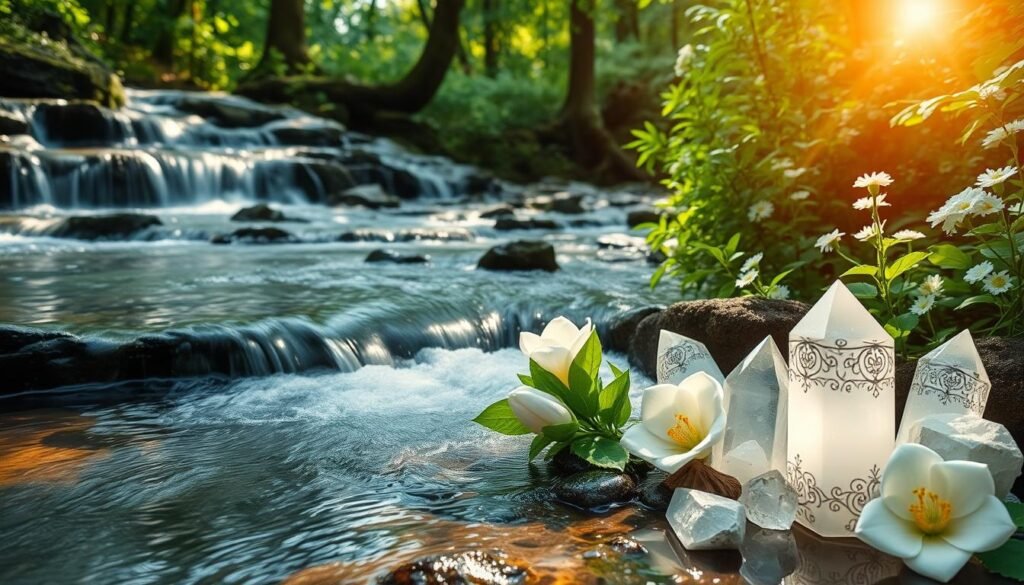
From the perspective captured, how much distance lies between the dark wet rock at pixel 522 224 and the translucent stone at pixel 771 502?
10.4 m

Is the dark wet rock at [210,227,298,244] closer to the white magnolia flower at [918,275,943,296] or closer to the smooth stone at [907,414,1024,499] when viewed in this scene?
the white magnolia flower at [918,275,943,296]

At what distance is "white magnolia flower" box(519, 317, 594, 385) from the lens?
2.42m

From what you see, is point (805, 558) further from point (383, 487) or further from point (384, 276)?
point (384, 276)

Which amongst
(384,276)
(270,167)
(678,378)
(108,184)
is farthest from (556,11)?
(678,378)

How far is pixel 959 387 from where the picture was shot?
197 centimetres

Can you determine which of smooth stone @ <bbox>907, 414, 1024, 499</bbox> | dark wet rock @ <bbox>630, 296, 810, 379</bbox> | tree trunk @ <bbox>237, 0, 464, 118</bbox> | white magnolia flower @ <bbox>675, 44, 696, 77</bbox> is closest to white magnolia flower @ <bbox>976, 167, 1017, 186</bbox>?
dark wet rock @ <bbox>630, 296, 810, 379</bbox>

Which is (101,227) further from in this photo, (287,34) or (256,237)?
(287,34)

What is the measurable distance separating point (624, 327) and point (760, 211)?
113 centimetres

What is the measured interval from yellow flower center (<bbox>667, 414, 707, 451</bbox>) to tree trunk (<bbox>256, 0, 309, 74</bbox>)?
22.9 metres

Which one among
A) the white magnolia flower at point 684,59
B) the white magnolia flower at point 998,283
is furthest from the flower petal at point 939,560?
the white magnolia flower at point 684,59

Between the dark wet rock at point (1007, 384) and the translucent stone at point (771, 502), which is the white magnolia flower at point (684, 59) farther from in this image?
the translucent stone at point (771, 502)

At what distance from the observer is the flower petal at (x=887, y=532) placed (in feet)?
5.48

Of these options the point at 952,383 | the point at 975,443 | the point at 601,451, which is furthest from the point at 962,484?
the point at 601,451

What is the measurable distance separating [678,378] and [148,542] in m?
1.51
